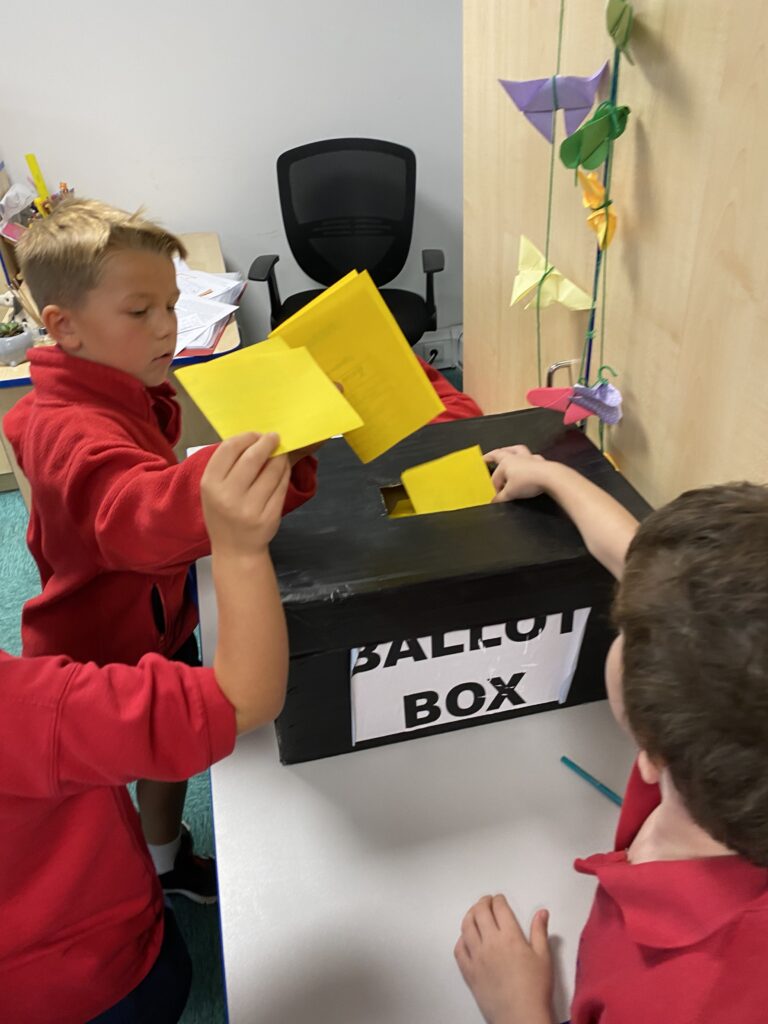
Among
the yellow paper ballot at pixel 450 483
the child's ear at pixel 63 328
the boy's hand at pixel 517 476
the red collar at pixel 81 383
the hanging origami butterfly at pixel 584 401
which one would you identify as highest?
the child's ear at pixel 63 328

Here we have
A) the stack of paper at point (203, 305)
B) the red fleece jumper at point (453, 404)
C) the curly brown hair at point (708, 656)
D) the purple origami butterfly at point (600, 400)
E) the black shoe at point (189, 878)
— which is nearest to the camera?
the curly brown hair at point (708, 656)

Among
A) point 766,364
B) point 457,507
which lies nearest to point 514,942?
point 457,507

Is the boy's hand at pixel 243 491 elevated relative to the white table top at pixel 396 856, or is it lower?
elevated

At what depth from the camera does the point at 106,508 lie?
82 cm

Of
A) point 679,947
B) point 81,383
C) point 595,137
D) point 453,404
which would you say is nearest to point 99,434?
point 81,383

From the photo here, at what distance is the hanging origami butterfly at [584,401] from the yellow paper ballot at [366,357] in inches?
10.6

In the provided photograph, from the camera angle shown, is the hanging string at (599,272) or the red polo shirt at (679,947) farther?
the hanging string at (599,272)

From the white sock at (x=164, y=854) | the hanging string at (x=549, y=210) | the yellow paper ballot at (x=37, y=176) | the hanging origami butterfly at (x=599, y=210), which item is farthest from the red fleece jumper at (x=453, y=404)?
the yellow paper ballot at (x=37, y=176)

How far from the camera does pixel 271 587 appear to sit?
2.17 feet

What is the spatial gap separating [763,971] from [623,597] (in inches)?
10.1

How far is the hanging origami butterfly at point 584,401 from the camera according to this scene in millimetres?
957

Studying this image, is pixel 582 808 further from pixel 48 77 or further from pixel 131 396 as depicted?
pixel 48 77

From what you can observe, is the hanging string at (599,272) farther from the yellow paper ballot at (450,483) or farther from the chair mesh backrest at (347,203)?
the chair mesh backrest at (347,203)

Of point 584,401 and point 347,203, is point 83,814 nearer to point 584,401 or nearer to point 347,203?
point 584,401
